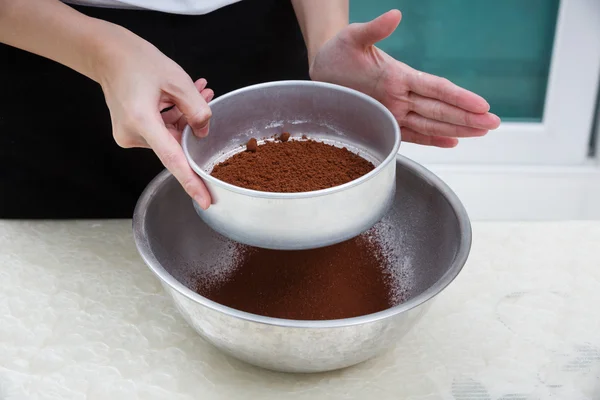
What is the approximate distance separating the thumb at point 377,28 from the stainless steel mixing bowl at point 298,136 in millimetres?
79

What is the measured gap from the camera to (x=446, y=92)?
2.30ft

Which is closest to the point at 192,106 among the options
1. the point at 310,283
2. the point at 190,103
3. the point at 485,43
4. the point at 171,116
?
the point at 190,103

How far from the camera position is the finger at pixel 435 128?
72 centimetres

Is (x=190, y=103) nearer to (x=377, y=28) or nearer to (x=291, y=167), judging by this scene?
(x=291, y=167)

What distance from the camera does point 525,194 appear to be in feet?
5.73

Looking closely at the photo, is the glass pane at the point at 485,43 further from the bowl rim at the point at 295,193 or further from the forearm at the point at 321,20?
the bowl rim at the point at 295,193

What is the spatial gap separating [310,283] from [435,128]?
0.24 m

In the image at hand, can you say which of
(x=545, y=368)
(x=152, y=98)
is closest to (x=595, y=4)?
(x=545, y=368)

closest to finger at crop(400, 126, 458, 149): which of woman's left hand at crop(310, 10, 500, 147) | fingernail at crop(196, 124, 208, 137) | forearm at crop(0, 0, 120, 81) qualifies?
woman's left hand at crop(310, 10, 500, 147)

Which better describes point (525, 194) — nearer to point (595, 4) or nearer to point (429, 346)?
point (595, 4)

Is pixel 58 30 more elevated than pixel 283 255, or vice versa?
pixel 58 30

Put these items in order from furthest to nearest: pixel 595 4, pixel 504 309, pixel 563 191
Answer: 1. pixel 563 191
2. pixel 595 4
3. pixel 504 309

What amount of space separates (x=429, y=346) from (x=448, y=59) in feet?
3.61

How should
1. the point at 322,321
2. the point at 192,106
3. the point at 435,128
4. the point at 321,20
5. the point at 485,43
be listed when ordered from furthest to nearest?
the point at 485,43, the point at 321,20, the point at 435,128, the point at 192,106, the point at 322,321
